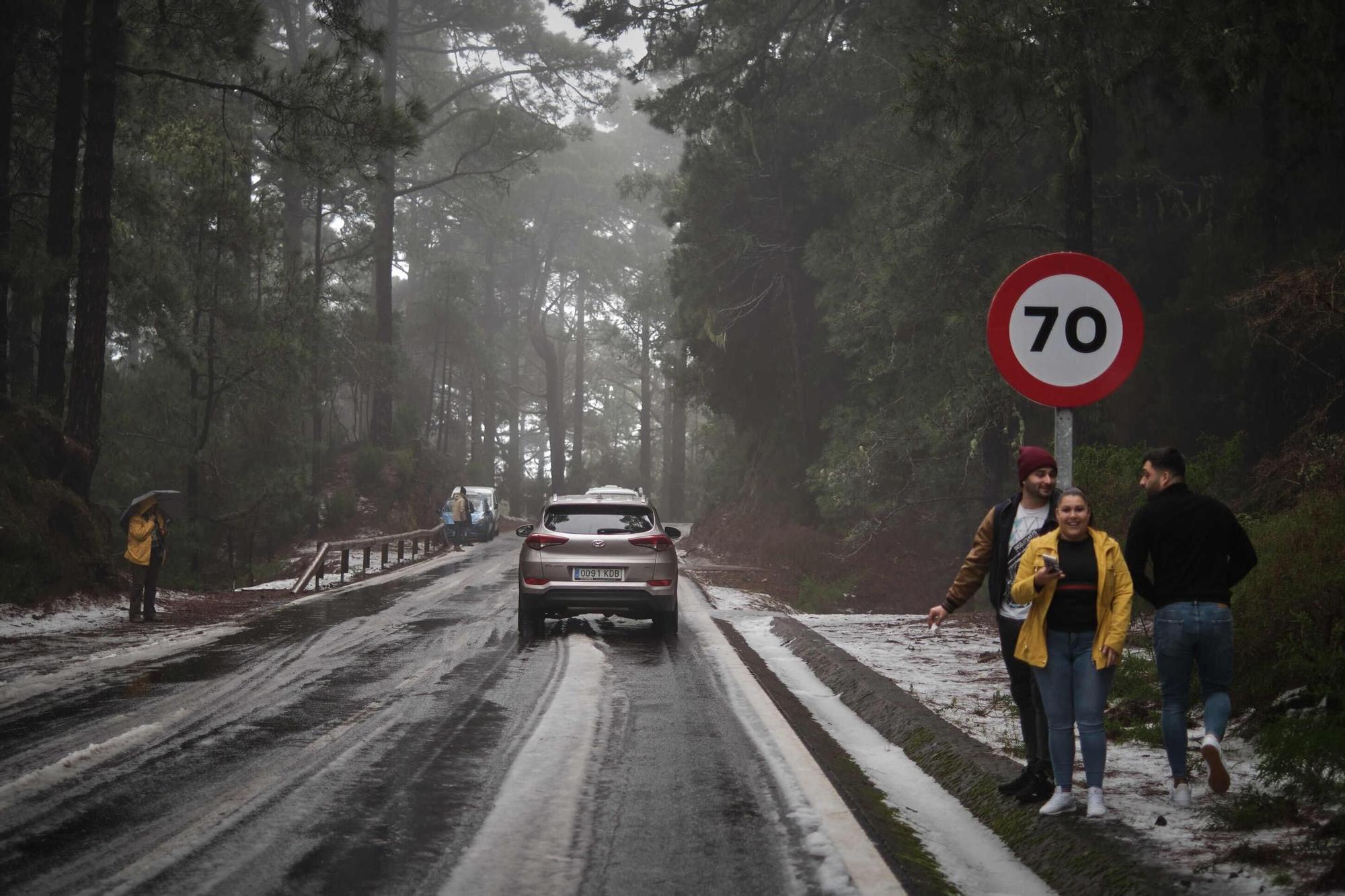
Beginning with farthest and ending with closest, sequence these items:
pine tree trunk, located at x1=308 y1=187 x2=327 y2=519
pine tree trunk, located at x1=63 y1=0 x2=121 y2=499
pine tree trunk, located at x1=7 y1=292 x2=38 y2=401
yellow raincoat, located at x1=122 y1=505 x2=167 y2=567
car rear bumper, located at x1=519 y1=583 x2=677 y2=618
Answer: pine tree trunk, located at x1=308 y1=187 x2=327 y2=519 → pine tree trunk, located at x1=7 y1=292 x2=38 y2=401 → pine tree trunk, located at x1=63 y1=0 x2=121 y2=499 → yellow raincoat, located at x1=122 y1=505 x2=167 y2=567 → car rear bumper, located at x1=519 y1=583 x2=677 y2=618

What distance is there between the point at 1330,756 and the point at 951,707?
12.0 ft

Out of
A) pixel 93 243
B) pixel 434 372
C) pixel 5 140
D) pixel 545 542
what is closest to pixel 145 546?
pixel 545 542

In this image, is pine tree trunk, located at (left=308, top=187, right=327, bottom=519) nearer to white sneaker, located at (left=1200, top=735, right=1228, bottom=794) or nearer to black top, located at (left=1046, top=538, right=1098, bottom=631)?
black top, located at (left=1046, top=538, right=1098, bottom=631)

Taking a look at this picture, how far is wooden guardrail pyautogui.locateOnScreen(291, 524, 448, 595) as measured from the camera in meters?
22.6

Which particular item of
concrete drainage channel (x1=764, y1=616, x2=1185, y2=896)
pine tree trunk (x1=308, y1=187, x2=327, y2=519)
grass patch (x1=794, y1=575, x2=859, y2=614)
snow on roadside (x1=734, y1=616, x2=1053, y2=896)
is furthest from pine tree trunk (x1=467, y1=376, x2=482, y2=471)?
snow on roadside (x1=734, y1=616, x2=1053, y2=896)

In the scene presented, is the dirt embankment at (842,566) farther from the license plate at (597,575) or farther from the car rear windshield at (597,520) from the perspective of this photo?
the license plate at (597,575)

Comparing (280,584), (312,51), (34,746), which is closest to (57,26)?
(312,51)

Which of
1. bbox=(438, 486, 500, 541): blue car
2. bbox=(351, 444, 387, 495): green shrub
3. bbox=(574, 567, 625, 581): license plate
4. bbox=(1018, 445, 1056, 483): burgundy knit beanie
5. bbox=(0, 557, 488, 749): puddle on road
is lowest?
bbox=(0, 557, 488, 749): puddle on road

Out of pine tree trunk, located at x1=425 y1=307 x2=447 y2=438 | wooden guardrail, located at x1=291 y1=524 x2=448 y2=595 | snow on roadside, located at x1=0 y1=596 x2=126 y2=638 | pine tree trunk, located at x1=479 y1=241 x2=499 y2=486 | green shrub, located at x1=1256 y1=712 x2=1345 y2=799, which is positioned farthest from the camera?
pine tree trunk, located at x1=479 y1=241 x2=499 y2=486

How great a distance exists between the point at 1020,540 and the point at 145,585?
529 inches

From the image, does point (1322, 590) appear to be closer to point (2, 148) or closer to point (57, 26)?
point (2, 148)

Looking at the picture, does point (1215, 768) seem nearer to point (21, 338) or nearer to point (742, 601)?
point (742, 601)

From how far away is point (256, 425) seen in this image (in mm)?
33125

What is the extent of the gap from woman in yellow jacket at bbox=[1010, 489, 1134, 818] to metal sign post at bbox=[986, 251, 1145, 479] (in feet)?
1.75
